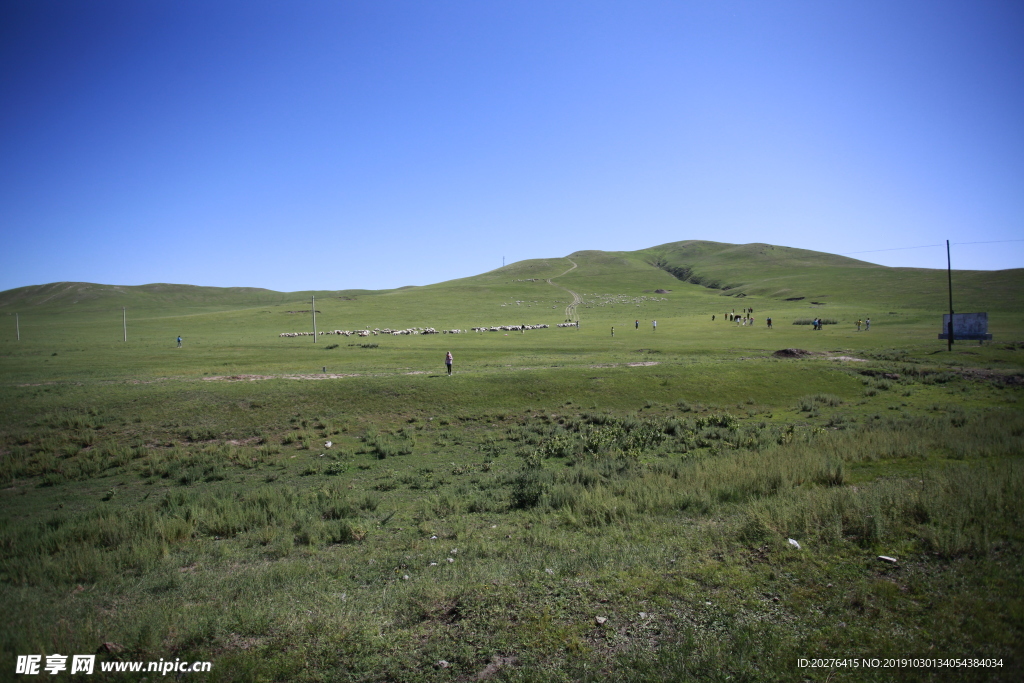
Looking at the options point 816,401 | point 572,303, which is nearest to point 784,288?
point 572,303

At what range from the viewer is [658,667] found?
18.4ft

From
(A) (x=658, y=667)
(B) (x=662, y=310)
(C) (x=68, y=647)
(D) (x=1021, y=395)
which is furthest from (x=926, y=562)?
(B) (x=662, y=310)

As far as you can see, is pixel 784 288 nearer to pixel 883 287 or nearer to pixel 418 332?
pixel 883 287

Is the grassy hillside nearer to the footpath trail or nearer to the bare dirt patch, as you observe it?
the footpath trail

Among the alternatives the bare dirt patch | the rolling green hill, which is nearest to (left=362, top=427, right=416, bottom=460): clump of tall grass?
the bare dirt patch

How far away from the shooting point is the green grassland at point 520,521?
237 inches

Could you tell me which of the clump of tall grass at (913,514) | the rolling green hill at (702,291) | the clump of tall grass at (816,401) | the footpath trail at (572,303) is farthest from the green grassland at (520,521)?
the rolling green hill at (702,291)

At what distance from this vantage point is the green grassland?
237 inches

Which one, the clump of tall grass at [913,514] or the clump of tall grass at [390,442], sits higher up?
the clump of tall grass at [913,514]

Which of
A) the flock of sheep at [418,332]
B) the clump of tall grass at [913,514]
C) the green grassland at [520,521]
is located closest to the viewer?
the green grassland at [520,521]

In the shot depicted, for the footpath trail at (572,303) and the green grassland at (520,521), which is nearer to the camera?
the green grassland at (520,521)

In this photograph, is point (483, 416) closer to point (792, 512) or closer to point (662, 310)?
point (792, 512)

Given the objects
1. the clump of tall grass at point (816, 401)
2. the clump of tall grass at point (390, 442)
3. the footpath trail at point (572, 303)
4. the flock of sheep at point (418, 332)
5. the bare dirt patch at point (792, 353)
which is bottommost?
the clump of tall grass at point (390, 442)

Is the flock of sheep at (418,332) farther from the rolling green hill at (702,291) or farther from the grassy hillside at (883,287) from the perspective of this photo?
the grassy hillside at (883,287)
